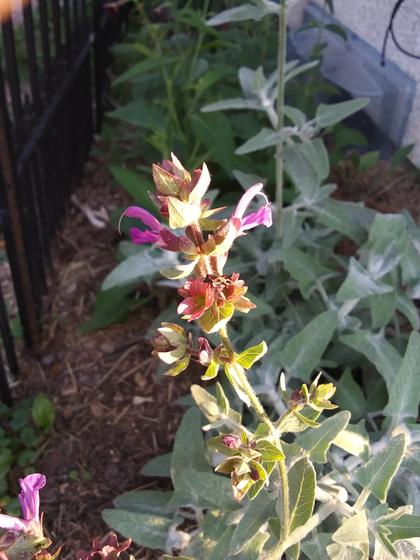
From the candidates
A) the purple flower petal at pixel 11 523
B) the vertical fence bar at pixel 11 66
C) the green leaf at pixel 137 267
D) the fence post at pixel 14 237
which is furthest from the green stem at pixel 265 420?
the vertical fence bar at pixel 11 66

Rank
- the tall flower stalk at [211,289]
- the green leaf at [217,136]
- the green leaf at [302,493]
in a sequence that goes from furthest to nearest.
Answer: the green leaf at [217,136], the green leaf at [302,493], the tall flower stalk at [211,289]

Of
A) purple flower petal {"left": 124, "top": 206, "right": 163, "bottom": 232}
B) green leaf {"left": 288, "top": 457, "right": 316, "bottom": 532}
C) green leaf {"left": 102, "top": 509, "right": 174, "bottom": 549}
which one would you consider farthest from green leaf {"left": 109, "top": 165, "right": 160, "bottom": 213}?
purple flower petal {"left": 124, "top": 206, "right": 163, "bottom": 232}

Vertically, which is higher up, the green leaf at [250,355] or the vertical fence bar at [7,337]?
the green leaf at [250,355]

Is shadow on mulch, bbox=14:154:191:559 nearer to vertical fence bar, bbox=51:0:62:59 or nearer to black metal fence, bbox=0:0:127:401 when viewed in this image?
black metal fence, bbox=0:0:127:401

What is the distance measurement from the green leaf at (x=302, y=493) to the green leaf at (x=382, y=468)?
0.20 metres

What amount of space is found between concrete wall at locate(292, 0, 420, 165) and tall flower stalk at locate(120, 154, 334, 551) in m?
1.93

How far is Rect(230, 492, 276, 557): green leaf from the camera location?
1.17m

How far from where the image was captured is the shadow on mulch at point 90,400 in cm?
176

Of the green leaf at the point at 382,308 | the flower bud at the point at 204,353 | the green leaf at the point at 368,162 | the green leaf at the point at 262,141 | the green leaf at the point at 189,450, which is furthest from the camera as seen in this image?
the green leaf at the point at 368,162

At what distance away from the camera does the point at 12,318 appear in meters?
2.30

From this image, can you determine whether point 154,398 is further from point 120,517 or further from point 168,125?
point 168,125

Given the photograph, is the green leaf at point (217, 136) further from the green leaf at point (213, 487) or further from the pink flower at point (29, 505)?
the pink flower at point (29, 505)

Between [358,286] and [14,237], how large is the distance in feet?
3.22

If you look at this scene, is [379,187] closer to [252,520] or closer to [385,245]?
[385,245]
